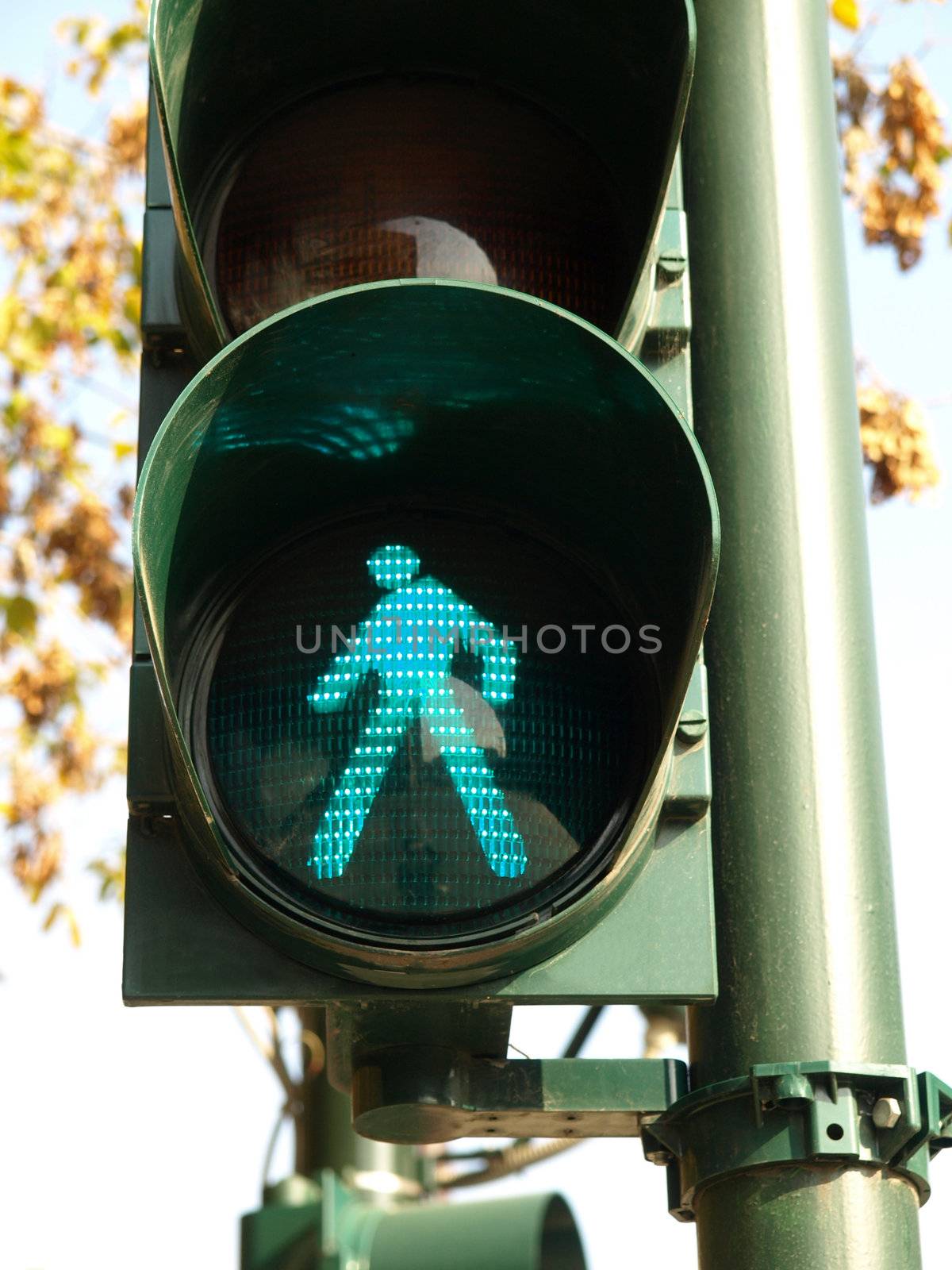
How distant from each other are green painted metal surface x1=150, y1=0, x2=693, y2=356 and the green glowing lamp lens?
0.36 metres

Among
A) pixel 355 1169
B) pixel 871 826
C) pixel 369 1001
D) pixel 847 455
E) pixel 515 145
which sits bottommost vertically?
pixel 355 1169

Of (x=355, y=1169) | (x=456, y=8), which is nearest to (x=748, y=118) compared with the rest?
(x=456, y=8)

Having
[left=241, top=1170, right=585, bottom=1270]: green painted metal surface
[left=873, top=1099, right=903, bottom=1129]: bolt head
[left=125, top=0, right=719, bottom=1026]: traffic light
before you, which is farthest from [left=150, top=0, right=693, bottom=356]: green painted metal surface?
[left=241, top=1170, right=585, bottom=1270]: green painted metal surface

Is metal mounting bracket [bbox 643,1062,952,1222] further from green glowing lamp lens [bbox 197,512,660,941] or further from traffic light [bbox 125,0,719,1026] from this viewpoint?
green glowing lamp lens [bbox 197,512,660,941]

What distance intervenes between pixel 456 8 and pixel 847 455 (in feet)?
2.50

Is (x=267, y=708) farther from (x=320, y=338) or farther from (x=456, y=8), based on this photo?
(x=456, y=8)

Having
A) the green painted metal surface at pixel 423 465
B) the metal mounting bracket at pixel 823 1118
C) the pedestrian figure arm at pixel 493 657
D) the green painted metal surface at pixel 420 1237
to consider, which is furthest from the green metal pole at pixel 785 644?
the green painted metal surface at pixel 420 1237

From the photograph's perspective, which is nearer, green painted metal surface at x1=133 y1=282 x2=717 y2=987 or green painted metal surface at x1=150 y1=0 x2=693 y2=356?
green painted metal surface at x1=133 y1=282 x2=717 y2=987

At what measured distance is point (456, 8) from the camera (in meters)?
2.61

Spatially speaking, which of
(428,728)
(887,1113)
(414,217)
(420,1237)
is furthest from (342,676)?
(420,1237)

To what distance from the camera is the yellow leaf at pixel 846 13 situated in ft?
21.1

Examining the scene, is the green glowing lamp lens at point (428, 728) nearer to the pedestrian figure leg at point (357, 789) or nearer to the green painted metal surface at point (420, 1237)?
the pedestrian figure leg at point (357, 789)

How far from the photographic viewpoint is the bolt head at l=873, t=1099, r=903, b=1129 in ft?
6.96

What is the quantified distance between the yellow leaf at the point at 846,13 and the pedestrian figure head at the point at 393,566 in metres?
4.65
